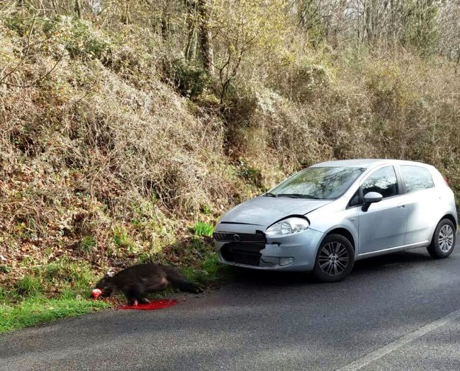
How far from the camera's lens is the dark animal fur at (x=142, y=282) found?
6738mm

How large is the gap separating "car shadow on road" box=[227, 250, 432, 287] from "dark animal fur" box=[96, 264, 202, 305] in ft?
2.92

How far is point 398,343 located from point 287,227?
246cm

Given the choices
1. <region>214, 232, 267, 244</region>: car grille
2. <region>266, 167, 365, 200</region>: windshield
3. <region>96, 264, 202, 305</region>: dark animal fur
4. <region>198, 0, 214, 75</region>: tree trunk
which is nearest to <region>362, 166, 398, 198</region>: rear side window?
<region>266, 167, 365, 200</region>: windshield

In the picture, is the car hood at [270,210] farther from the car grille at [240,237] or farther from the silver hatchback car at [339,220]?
the car grille at [240,237]

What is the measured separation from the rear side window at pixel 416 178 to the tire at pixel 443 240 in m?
0.71

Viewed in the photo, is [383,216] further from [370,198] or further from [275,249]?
[275,249]

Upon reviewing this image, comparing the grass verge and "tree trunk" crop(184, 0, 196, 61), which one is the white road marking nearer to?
the grass verge

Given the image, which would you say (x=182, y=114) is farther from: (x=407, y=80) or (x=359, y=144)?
(x=407, y=80)

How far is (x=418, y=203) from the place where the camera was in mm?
8539

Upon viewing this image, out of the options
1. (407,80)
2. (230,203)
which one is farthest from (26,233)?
(407,80)

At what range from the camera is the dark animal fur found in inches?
265

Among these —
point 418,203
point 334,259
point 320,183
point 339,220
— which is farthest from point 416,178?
point 334,259

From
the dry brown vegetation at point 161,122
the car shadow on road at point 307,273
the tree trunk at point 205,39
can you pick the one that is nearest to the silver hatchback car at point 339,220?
the car shadow on road at point 307,273

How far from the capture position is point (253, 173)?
1244cm
